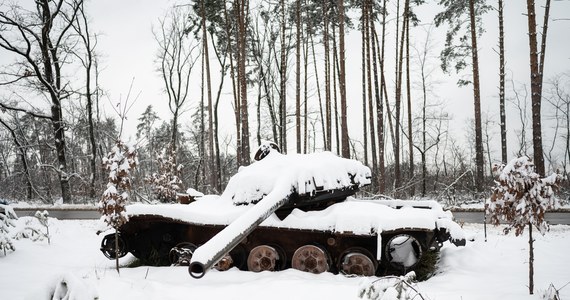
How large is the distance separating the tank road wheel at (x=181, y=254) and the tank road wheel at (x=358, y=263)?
8.21 ft

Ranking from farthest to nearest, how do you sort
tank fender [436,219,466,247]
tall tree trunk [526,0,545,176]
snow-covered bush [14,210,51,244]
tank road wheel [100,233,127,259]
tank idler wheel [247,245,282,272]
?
tall tree trunk [526,0,545,176] → snow-covered bush [14,210,51,244] → tank road wheel [100,233,127,259] → tank idler wheel [247,245,282,272] → tank fender [436,219,466,247]

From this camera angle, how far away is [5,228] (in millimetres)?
6586

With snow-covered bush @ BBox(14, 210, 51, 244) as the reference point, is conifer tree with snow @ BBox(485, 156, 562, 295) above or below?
above

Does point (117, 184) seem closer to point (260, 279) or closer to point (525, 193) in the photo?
point (260, 279)

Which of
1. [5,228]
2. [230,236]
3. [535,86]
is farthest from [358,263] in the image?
[535,86]

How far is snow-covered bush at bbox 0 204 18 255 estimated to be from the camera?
6.32 m

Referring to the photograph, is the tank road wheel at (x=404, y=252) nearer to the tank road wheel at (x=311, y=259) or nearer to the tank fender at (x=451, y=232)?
the tank fender at (x=451, y=232)

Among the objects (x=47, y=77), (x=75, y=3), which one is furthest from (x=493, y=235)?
(x=75, y=3)

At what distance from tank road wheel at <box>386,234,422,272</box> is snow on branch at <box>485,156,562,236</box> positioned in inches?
55.5

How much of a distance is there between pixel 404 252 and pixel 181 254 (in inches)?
150

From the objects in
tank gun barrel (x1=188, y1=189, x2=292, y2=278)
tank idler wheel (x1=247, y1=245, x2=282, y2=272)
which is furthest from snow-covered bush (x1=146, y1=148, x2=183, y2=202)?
tank gun barrel (x1=188, y1=189, x2=292, y2=278)

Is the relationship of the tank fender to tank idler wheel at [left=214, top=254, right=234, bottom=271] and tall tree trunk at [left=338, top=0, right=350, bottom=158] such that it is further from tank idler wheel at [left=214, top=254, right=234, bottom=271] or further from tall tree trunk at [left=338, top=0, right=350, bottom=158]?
tall tree trunk at [left=338, top=0, right=350, bottom=158]

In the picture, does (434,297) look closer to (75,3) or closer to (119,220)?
(119,220)

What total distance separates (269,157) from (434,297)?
11.7ft
